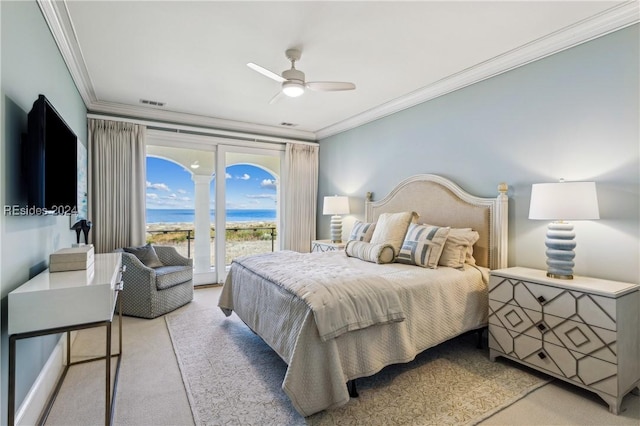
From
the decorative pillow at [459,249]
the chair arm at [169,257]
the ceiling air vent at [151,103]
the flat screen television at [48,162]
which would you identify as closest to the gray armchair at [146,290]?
the chair arm at [169,257]

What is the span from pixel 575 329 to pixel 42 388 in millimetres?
3517

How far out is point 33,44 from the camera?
2014 millimetres

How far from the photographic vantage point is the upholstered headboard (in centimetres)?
301

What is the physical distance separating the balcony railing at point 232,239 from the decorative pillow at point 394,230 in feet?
9.06

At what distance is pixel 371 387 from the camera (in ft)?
7.38

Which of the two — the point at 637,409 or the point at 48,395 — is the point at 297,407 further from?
the point at 637,409

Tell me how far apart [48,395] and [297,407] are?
5.58 ft

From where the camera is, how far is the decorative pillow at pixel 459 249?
2968 millimetres

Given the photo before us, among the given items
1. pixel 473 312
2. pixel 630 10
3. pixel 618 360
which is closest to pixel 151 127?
pixel 473 312

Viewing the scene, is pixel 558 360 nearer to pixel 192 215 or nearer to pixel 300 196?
pixel 300 196

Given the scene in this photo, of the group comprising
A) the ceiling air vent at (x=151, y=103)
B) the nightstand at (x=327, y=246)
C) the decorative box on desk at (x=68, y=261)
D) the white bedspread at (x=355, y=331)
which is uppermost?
the ceiling air vent at (x=151, y=103)

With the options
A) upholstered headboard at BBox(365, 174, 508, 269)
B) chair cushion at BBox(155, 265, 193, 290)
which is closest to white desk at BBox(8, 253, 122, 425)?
chair cushion at BBox(155, 265, 193, 290)

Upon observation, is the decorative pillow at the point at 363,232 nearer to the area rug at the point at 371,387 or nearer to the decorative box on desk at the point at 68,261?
the area rug at the point at 371,387

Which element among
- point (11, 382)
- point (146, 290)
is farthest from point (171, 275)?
point (11, 382)
